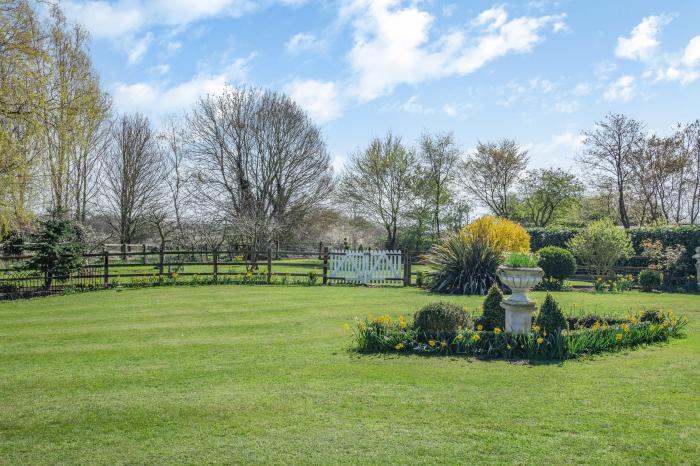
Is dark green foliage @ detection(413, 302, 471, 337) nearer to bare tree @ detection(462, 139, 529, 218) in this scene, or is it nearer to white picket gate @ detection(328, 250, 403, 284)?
white picket gate @ detection(328, 250, 403, 284)

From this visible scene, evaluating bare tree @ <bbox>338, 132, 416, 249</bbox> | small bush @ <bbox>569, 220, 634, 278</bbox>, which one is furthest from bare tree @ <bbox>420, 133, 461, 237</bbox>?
small bush @ <bbox>569, 220, 634, 278</bbox>

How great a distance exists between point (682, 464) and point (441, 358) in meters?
3.55

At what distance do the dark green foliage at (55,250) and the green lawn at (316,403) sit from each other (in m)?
8.66

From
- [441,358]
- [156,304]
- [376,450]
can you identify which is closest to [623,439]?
[376,450]

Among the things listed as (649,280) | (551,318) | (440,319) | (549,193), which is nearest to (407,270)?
(649,280)

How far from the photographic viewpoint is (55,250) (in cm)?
1634

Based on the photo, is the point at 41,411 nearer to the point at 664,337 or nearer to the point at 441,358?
the point at 441,358

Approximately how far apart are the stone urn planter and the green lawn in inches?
46.8

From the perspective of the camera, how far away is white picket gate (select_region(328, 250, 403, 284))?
19328mm

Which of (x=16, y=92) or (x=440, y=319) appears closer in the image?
(x=440, y=319)

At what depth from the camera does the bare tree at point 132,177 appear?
35.6 metres

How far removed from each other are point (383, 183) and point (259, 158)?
935 cm

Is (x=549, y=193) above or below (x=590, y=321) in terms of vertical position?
above

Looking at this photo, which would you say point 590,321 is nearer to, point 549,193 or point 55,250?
point 55,250
